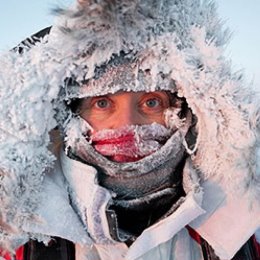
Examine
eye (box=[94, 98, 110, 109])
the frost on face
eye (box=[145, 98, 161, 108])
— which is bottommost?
the frost on face

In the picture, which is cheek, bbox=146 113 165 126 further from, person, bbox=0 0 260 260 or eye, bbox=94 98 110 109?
eye, bbox=94 98 110 109

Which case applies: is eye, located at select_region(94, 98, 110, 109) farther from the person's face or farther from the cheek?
the cheek

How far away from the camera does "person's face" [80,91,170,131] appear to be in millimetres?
1700

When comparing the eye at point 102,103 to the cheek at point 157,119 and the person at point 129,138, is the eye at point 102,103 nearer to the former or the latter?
the person at point 129,138

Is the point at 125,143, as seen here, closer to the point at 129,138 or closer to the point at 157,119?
the point at 129,138

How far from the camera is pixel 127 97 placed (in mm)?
1712

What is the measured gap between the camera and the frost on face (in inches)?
65.9

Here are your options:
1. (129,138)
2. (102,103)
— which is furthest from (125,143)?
(102,103)

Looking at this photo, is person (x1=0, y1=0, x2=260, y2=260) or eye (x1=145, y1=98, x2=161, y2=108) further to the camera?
eye (x1=145, y1=98, x2=161, y2=108)

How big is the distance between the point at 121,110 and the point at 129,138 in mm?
87

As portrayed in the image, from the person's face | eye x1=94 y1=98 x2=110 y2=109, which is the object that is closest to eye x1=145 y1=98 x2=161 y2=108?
the person's face

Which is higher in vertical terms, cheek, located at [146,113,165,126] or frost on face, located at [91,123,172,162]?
cheek, located at [146,113,165,126]

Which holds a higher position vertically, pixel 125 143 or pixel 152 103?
pixel 152 103

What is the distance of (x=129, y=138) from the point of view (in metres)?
1.68
